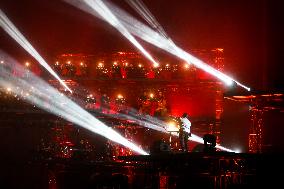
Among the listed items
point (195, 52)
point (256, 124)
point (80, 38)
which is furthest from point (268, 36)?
point (80, 38)

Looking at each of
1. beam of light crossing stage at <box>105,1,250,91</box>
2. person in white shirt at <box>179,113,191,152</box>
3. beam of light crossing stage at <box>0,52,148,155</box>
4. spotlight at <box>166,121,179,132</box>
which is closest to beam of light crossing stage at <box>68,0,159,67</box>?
beam of light crossing stage at <box>105,1,250,91</box>

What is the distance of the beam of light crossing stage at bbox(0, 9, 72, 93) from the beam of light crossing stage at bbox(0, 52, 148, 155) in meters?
0.98

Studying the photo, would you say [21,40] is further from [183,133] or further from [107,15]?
[183,133]

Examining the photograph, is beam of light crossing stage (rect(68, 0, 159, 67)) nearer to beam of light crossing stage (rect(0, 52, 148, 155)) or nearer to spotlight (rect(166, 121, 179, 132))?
beam of light crossing stage (rect(0, 52, 148, 155))

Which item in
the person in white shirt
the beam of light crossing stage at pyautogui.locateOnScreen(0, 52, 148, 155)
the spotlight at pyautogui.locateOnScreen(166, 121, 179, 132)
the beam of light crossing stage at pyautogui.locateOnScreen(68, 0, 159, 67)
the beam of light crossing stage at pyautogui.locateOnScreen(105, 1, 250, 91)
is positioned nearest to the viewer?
the person in white shirt

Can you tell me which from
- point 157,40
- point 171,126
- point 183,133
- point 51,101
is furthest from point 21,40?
point 183,133

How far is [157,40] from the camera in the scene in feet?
88.3

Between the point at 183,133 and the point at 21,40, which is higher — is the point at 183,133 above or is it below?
below

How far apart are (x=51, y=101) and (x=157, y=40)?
315 inches

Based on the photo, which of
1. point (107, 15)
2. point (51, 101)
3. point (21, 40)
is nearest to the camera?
point (51, 101)

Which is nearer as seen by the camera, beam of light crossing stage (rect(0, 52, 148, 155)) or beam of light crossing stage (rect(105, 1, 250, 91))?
beam of light crossing stage (rect(0, 52, 148, 155))

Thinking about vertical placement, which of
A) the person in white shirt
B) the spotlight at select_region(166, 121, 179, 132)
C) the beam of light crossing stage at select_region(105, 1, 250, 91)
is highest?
the beam of light crossing stage at select_region(105, 1, 250, 91)

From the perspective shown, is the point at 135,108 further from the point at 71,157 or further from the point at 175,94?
the point at 71,157

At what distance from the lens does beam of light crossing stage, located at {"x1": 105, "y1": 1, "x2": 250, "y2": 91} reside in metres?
A: 25.6
